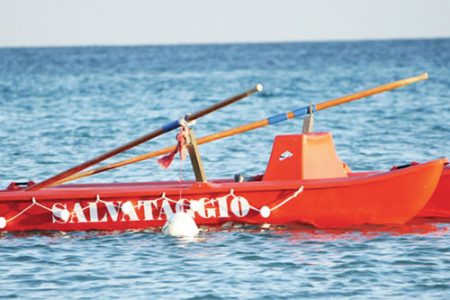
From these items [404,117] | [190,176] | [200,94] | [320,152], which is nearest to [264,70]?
[200,94]

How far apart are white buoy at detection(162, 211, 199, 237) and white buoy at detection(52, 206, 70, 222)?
131 cm

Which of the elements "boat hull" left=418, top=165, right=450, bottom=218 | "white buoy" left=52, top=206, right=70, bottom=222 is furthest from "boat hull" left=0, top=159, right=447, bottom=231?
"boat hull" left=418, top=165, right=450, bottom=218

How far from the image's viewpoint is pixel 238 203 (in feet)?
53.8

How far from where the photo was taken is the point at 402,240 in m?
16.0

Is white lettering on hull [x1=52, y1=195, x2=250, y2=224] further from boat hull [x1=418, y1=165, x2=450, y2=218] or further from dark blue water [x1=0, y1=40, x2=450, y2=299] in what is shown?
boat hull [x1=418, y1=165, x2=450, y2=218]

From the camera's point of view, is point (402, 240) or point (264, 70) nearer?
point (402, 240)

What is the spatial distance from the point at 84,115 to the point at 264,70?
48537 mm

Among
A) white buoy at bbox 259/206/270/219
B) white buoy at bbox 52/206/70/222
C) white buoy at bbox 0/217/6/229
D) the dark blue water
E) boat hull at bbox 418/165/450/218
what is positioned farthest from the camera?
boat hull at bbox 418/165/450/218

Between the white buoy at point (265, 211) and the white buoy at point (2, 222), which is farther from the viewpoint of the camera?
the white buoy at point (2, 222)

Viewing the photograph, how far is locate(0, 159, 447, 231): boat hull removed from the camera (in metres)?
16.1

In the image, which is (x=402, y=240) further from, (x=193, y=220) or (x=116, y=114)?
(x=116, y=114)

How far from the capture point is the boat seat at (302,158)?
1650 centimetres

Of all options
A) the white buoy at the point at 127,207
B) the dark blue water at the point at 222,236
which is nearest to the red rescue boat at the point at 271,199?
the white buoy at the point at 127,207

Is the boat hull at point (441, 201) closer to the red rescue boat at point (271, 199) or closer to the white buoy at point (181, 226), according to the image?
the red rescue boat at point (271, 199)
